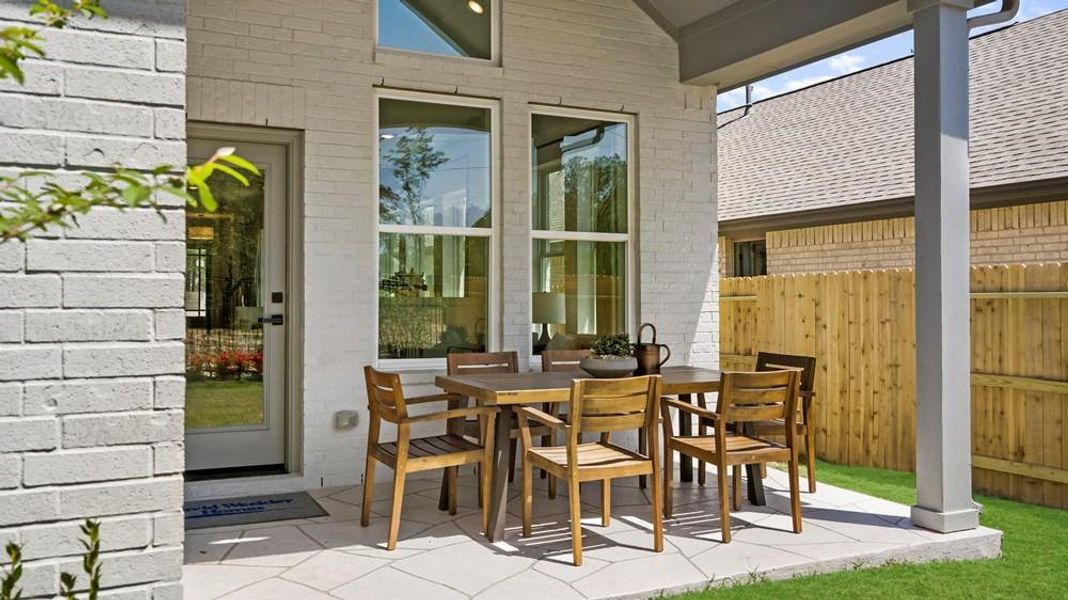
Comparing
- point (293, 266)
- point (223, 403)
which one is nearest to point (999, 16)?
point (293, 266)

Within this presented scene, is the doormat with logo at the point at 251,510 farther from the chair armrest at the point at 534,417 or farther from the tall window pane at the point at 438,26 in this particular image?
the tall window pane at the point at 438,26

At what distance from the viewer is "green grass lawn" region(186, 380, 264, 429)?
543 cm

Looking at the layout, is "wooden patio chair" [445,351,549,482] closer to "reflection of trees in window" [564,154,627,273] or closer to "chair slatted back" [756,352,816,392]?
"reflection of trees in window" [564,154,627,273]

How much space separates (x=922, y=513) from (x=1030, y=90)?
675 centimetres

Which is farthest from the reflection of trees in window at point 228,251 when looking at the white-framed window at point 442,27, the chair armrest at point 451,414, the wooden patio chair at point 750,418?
the wooden patio chair at point 750,418

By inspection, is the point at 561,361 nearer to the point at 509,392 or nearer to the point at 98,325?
the point at 509,392

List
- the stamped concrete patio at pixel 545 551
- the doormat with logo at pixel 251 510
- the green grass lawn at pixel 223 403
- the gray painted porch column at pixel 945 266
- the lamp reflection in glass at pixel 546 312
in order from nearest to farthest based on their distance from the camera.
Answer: the stamped concrete patio at pixel 545 551, the gray painted porch column at pixel 945 266, the doormat with logo at pixel 251 510, the green grass lawn at pixel 223 403, the lamp reflection in glass at pixel 546 312

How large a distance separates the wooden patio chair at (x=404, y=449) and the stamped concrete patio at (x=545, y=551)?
0.17m

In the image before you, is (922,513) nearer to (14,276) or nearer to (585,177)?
(585,177)

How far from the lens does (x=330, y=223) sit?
5500mm

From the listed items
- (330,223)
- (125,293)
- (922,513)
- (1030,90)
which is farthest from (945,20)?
(1030,90)

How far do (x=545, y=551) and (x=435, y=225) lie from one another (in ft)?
8.47

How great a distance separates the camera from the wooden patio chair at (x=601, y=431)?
12.8 ft

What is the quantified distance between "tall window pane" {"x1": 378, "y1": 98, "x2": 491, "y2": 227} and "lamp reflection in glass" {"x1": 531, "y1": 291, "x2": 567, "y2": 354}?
26.4 inches
